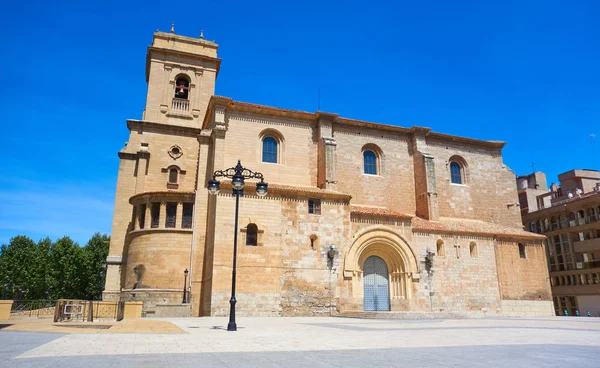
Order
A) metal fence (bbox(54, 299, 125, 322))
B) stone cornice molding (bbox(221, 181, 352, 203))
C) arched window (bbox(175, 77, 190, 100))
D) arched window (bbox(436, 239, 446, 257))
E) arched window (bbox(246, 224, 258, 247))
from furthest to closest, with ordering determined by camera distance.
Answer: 1. arched window (bbox(175, 77, 190, 100))
2. arched window (bbox(436, 239, 446, 257))
3. stone cornice molding (bbox(221, 181, 352, 203))
4. arched window (bbox(246, 224, 258, 247))
5. metal fence (bbox(54, 299, 125, 322))

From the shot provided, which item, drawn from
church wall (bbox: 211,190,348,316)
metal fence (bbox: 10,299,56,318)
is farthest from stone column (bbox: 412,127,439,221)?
metal fence (bbox: 10,299,56,318)

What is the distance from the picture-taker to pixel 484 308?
28016 millimetres

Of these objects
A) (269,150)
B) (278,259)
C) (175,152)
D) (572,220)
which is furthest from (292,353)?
(572,220)

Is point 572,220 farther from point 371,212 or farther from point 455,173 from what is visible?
point 371,212

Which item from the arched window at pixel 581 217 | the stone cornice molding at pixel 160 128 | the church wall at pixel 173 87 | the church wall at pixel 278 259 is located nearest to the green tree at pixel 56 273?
the stone cornice molding at pixel 160 128

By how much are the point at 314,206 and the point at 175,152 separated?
1230cm

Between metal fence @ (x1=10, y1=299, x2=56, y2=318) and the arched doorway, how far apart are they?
2034 centimetres

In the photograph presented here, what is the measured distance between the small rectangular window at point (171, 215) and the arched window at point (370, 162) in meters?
13.7

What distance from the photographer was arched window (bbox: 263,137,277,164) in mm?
28109

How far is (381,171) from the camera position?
31.0 m

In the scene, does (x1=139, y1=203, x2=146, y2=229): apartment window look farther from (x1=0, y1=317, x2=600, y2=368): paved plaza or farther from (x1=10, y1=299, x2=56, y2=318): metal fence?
(x1=0, y1=317, x2=600, y2=368): paved plaza

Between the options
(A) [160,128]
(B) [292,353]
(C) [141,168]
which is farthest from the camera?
(A) [160,128]

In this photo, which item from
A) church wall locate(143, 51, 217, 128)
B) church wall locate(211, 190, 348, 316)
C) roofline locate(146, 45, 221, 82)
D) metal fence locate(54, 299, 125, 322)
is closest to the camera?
metal fence locate(54, 299, 125, 322)

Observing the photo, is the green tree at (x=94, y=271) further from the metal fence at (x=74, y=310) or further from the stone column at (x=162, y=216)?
the metal fence at (x=74, y=310)
